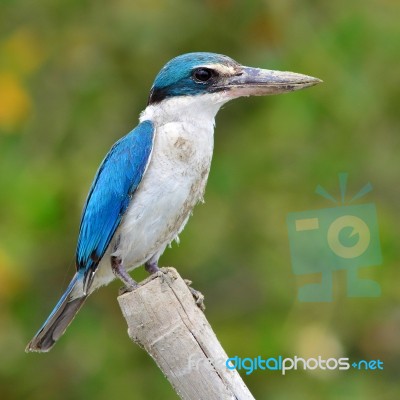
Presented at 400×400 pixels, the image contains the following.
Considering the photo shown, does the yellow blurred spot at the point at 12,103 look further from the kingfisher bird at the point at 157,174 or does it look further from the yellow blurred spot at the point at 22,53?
the kingfisher bird at the point at 157,174

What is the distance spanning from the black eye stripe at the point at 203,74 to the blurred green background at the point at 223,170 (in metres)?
1.59

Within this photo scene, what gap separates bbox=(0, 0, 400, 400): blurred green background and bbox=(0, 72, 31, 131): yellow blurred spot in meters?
0.01

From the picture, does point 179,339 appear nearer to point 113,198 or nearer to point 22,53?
point 113,198

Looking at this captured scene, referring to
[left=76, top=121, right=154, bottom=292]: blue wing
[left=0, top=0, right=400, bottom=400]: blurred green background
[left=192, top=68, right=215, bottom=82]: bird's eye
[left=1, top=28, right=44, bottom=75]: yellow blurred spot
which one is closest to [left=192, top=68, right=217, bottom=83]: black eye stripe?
[left=192, top=68, right=215, bottom=82]: bird's eye

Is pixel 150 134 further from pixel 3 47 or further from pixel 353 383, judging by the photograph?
pixel 3 47

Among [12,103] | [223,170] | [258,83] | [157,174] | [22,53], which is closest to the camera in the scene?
[157,174]

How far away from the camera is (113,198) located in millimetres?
3854

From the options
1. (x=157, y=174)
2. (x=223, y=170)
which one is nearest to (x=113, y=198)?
(x=157, y=174)

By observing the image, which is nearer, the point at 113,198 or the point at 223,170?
the point at 113,198

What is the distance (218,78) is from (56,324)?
1.10 meters

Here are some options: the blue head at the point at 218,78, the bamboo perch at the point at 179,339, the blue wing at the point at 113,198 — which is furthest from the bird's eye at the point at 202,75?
the bamboo perch at the point at 179,339

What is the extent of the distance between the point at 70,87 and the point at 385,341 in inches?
91.8

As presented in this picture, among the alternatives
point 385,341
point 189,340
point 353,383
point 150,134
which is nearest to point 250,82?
point 150,134

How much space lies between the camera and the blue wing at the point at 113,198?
12.5 feet
